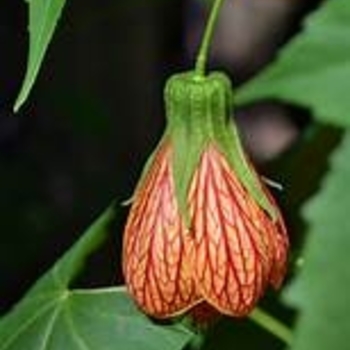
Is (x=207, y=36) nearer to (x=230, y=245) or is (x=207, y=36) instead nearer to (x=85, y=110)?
(x=230, y=245)

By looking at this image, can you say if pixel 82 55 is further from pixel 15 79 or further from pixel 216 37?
pixel 216 37

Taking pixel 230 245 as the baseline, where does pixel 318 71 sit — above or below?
above

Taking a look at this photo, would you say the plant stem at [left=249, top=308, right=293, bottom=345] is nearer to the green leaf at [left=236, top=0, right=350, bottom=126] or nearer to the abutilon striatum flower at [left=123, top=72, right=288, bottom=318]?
the abutilon striatum flower at [left=123, top=72, right=288, bottom=318]

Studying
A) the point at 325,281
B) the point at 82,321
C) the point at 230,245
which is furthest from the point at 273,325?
the point at 325,281

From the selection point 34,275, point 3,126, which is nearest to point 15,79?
point 3,126

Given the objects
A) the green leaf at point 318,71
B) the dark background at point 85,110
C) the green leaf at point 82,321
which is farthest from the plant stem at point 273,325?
the dark background at point 85,110

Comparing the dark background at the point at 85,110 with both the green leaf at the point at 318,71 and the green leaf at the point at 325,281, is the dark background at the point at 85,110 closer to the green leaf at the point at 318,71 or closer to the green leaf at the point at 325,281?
the green leaf at the point at 318,71

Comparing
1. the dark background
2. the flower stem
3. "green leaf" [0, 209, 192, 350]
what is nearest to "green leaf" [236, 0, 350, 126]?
the flower stem
